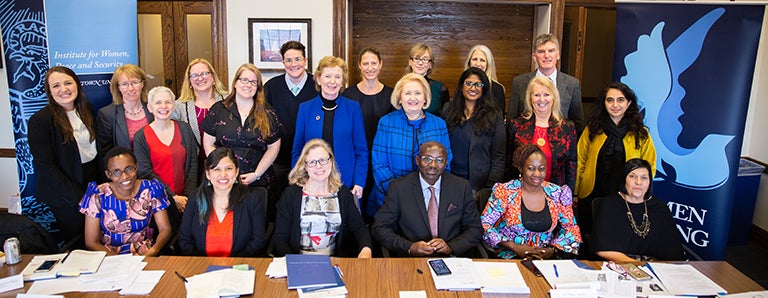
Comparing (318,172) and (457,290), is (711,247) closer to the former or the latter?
(457,290)

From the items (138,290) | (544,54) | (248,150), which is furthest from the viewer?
(544,54)

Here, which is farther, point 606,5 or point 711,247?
point 606,5

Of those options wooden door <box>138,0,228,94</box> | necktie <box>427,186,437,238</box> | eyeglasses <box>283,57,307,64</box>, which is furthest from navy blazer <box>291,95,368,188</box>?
wooden door <box>138,0,228,94</box>

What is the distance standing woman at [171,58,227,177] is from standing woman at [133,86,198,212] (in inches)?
6.0

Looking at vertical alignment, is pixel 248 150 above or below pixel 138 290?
above

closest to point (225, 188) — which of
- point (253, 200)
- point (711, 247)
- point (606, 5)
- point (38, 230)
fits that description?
point (253, 200)

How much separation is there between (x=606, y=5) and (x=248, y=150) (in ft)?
11.2

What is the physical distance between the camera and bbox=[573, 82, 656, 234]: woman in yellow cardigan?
3463 millimetres

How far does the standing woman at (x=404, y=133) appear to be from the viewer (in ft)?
10.7

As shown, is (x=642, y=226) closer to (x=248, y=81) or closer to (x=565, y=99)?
(x=565, y=99)

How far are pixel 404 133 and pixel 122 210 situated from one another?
1565 mm

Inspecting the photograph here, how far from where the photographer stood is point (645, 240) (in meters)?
2.95

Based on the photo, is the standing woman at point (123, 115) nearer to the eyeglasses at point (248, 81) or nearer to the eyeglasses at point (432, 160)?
the eyeglasses at point (248, 81)

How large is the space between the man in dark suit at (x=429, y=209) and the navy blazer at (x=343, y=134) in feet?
1.48
